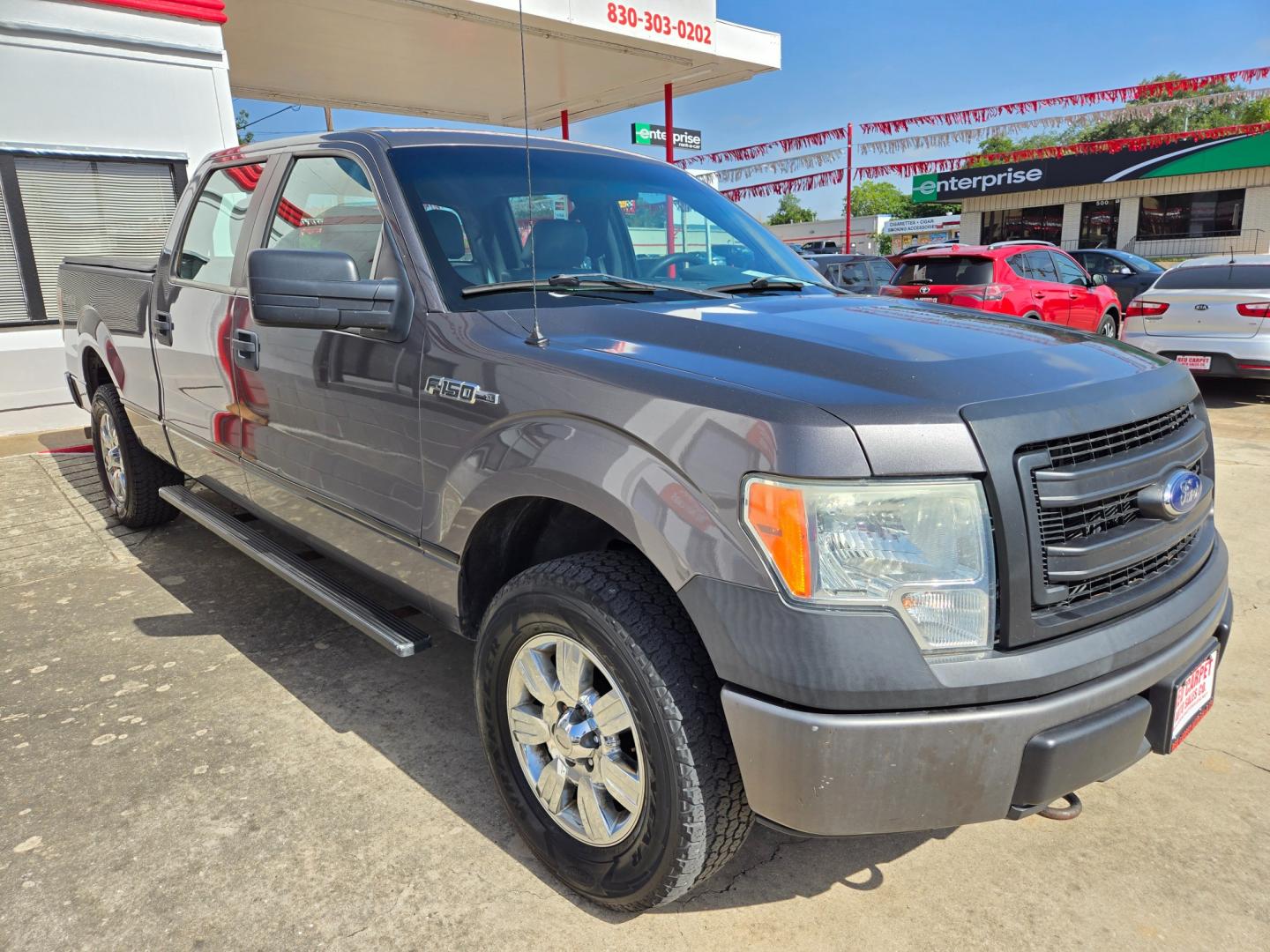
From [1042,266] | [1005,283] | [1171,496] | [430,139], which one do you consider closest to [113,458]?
[430,139]

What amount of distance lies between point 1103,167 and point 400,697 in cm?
3743

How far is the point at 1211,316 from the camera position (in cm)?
868

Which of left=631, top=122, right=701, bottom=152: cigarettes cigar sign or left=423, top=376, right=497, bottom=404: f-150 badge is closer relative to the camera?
left=423, top=376, right=497, bottom=404: f-150 badge

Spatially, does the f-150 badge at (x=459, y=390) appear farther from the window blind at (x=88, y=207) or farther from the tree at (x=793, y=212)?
the tree at (x=793, y=212)

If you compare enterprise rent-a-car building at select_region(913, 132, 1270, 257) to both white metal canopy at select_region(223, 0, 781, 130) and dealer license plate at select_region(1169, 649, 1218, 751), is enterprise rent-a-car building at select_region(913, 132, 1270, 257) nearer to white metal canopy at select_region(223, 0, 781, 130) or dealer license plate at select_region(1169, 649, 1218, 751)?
white metal canopy at select_region(223, 0, 781, 130)

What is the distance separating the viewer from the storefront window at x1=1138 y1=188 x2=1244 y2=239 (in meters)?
31.8

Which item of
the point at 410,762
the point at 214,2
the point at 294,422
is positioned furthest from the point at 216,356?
the point at 214,2

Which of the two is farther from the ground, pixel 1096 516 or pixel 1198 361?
pixel 1096 516

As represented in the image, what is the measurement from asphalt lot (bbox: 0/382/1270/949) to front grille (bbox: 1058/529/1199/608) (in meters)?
0.85

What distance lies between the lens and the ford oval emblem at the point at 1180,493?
6.33 feet

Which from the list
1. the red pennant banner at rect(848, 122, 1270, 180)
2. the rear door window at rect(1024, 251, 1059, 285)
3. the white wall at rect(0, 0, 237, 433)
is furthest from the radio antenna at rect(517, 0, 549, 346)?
the red pennant banner at rect(848, 122, 1270, 180)

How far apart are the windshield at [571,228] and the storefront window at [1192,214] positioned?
35.9 meters

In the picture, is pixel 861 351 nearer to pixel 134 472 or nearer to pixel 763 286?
pixel 763 286

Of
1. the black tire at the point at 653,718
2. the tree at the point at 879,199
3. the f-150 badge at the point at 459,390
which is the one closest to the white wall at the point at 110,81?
the f-150 badge at the point at 459,390
